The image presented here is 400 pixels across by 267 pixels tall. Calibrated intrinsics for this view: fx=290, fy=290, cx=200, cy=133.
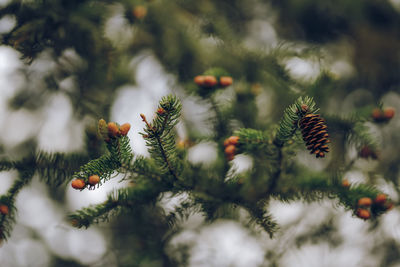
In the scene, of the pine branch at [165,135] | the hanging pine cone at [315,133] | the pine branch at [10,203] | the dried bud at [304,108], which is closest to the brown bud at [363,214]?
the hanging pine cone at [315,133]

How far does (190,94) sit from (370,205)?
0.66 m

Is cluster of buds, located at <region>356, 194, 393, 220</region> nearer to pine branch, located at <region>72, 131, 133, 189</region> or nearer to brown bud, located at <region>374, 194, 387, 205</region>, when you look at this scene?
brown bud, located at <region>374, 194, 387, 205</region>

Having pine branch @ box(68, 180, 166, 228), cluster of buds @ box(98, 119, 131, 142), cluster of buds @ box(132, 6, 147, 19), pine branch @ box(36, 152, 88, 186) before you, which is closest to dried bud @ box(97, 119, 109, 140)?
cluster of buds @ box(98, 119, 131, 142)

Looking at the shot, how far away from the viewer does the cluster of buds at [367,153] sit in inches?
42.6

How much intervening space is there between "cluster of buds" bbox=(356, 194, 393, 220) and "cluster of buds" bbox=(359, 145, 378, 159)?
0.25 metres

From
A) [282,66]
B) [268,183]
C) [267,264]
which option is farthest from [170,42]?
[267,264]

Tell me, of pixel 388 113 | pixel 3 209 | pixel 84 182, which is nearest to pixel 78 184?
pixel 84 182

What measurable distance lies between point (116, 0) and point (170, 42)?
1.17ft

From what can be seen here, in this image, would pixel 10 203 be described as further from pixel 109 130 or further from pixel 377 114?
pixel 377 114

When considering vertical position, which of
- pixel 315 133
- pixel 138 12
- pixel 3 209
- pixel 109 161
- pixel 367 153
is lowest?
pixel 3 209

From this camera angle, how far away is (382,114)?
3.41ft

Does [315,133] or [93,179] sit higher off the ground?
[315,133]

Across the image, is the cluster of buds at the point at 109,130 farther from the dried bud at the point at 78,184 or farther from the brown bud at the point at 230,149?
the brown bud at the point at 230,149

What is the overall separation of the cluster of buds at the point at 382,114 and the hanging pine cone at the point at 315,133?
1.69ft
